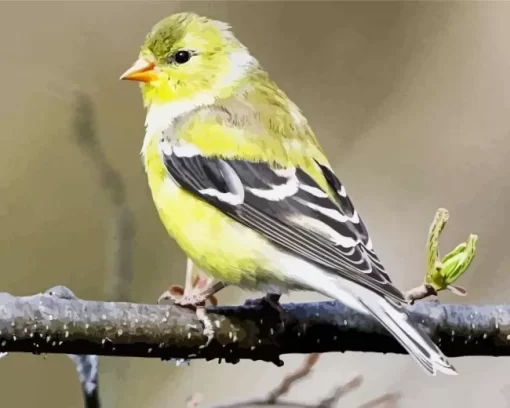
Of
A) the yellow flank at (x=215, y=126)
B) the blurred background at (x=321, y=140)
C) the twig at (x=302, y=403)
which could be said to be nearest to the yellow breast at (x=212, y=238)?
the yellow flank at (x=215, y=126)

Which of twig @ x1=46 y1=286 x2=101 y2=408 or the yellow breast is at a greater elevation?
the yellow breast

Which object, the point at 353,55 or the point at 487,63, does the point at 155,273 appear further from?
the point at 487,63

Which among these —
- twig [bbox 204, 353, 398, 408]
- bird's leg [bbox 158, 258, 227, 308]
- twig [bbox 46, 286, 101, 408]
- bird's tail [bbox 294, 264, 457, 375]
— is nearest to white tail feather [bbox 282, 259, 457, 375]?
bird's tail [bbox 294, 264, 457, 375]

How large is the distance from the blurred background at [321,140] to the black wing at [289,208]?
15 centimetres

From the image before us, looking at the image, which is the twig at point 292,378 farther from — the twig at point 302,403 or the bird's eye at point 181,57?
the bird's eye at point 181,57

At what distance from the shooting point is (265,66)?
0.98 metres

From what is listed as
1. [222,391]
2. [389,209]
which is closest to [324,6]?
[389,209]

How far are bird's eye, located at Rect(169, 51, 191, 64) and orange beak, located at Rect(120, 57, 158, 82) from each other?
0.03m

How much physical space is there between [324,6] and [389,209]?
35 centimetres

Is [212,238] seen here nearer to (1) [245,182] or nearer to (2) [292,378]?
(1) [245,182]

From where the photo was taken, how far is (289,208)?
2.54 feet

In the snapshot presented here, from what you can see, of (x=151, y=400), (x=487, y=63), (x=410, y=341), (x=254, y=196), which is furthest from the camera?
(x=487, y=63)

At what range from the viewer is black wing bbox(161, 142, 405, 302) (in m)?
0.73

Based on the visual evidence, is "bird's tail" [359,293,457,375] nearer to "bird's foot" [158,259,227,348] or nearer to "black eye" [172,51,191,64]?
"bird's foot" [158,259,227,348]
